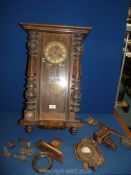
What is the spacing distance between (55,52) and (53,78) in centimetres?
19

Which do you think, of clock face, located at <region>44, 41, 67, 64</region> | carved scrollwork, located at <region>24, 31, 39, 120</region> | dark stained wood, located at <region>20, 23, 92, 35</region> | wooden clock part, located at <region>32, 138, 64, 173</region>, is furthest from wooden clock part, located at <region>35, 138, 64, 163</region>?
dark stained wood, located at <region>20, 23, 92, 35</region>

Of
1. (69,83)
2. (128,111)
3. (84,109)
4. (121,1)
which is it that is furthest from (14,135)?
(128,111)

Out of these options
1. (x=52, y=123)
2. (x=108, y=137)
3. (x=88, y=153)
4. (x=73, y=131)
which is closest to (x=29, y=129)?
(x=52, y=123)

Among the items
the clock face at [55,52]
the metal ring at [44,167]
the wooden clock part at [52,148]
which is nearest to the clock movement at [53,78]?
the clock face at [55,52]

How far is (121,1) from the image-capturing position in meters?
1.67

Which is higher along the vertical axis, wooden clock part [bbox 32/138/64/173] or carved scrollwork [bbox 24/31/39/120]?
carved scrollwork [bbox 24/31/39/120]

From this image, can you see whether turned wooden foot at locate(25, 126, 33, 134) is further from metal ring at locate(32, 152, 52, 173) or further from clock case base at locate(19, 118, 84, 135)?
metal ring at locate(32, 152, 52, 173)

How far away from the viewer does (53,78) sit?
5.12ft

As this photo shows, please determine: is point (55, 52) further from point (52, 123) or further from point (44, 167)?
point (44, 167)

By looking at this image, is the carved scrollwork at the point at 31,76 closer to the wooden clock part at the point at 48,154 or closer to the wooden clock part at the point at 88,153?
the wooden clock part at the point at 48,154

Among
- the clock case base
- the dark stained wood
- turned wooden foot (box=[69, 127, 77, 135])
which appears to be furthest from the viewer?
turned wooden foot (box=[69, 127, 77, 135])

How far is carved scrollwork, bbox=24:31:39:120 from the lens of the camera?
1.47 meters

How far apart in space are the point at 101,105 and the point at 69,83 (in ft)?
1.86

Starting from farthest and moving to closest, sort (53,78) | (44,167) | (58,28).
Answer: (53,78) < (58,28) < (44,167)
